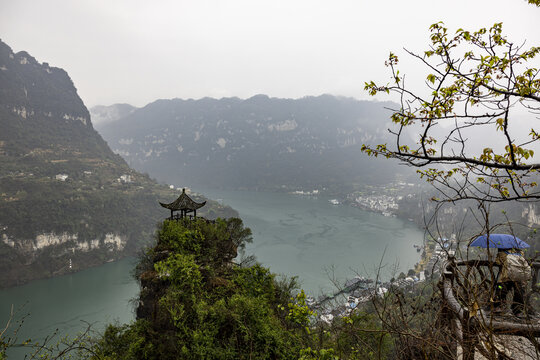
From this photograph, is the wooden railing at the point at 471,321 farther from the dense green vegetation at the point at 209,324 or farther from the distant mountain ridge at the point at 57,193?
the distant mountain ridge at the point at 57,193

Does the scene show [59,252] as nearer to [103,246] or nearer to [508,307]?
[103,246]

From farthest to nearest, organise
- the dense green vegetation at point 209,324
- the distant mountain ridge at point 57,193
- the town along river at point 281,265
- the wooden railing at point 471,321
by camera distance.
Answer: the distant mountain ridge at point 57,193
the town along river at point 281,265
the dense green vegetation at point 209,324
the wooden railing at point 471,321

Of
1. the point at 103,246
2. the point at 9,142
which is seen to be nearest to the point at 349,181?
the point at 103,246

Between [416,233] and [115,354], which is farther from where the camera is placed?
[416,233]

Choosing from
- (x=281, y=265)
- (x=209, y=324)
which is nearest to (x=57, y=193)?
(x=281, y=265)

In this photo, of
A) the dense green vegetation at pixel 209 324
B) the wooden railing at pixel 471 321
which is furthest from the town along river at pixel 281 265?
the wooden railing at pixel 471 321

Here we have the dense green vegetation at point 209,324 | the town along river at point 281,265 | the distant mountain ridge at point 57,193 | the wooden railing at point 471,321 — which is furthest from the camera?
the distant mountain ridge at point 57,193

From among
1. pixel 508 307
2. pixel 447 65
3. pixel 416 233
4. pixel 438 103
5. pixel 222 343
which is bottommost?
pixel 416 233

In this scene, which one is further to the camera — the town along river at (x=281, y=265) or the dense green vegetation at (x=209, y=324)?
the town along river at (x=281, y=265)
